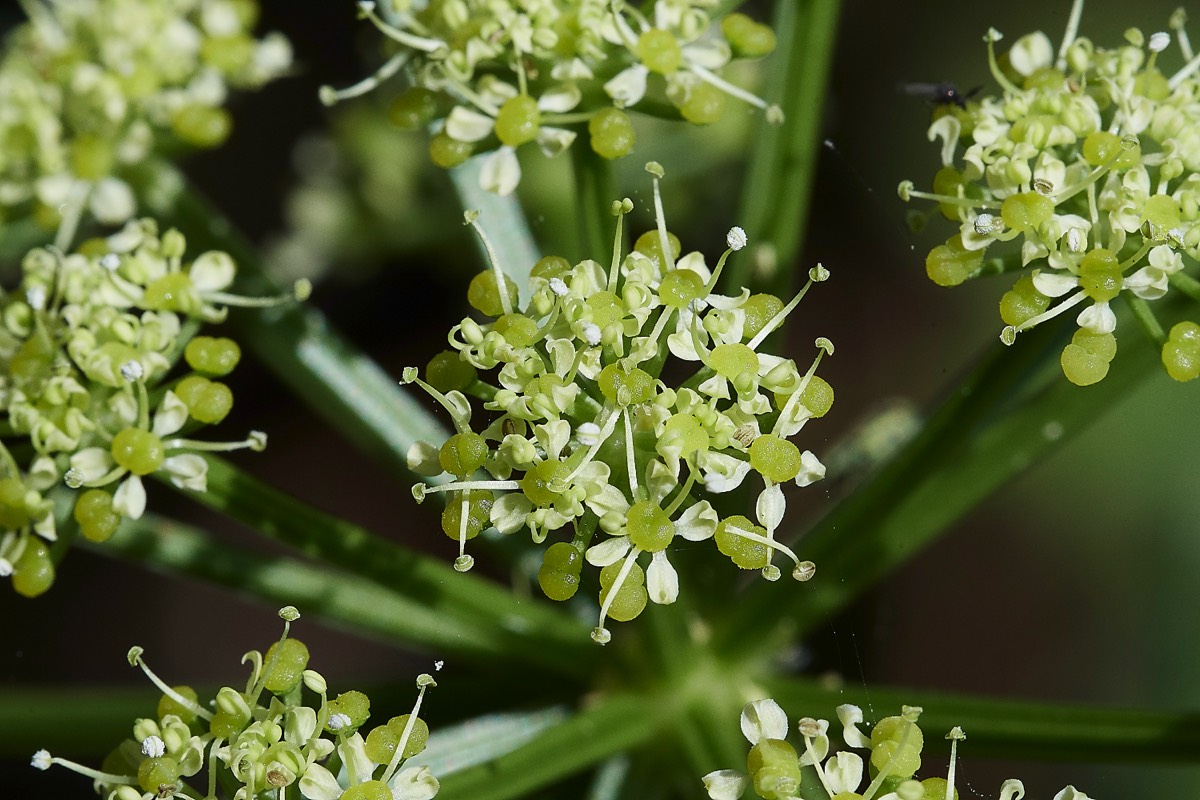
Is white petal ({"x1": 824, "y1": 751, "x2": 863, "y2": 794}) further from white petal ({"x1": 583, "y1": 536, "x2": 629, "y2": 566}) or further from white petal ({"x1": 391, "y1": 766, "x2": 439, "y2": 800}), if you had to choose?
white petal ({"x1": 391, "y1": 766, "x2": 439, "y2": 800})

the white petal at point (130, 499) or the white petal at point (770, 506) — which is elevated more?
the white petal at point (770, 506)

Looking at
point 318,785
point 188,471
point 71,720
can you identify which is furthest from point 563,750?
point 71,720

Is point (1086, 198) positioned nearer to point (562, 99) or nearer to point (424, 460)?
point (562, 99)

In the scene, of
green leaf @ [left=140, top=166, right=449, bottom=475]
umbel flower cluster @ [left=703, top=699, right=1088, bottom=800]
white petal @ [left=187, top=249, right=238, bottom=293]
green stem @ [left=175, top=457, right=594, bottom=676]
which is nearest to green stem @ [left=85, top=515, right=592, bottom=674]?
green stem @ [left=175, top=457, right=594, bottom=676]

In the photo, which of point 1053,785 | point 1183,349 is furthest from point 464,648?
point 1053,785

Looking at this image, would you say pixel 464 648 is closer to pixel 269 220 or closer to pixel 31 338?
pixel 31 338

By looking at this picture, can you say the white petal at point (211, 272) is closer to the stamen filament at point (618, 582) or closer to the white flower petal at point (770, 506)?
the stamen filament at point (618, 582)

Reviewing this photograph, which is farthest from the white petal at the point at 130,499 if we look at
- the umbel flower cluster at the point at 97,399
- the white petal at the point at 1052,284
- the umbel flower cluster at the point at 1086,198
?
the white petal at the point at 1052,284
